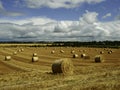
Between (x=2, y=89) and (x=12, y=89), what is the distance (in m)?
0.76

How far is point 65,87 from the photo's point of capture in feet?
56.6

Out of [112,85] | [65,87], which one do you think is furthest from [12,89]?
[112,85]

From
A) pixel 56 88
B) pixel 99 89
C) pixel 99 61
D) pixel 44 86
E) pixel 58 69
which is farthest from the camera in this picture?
pixel 99 61

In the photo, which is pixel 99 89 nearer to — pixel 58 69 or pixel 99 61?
pixel 58 69

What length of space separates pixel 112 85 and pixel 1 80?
9674 millimetres

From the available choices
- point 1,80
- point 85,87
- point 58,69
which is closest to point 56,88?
point 85,87

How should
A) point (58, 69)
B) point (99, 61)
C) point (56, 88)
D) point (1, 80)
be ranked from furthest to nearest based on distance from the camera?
point (99, 61)
point (58, 69)
point (1, 80)
point (56, 88)

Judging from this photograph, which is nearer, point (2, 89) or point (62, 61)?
point (2, 89)

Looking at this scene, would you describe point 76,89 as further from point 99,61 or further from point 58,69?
point 99,61

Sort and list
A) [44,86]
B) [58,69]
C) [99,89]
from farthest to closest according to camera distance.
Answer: [58,69] → [44,86] → [99,89]

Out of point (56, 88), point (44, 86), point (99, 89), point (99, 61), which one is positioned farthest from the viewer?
point (99, 61)

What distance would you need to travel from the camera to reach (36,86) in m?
18.5

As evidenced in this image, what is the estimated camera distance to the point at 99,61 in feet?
133

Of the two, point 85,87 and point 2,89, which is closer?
point 85,87
